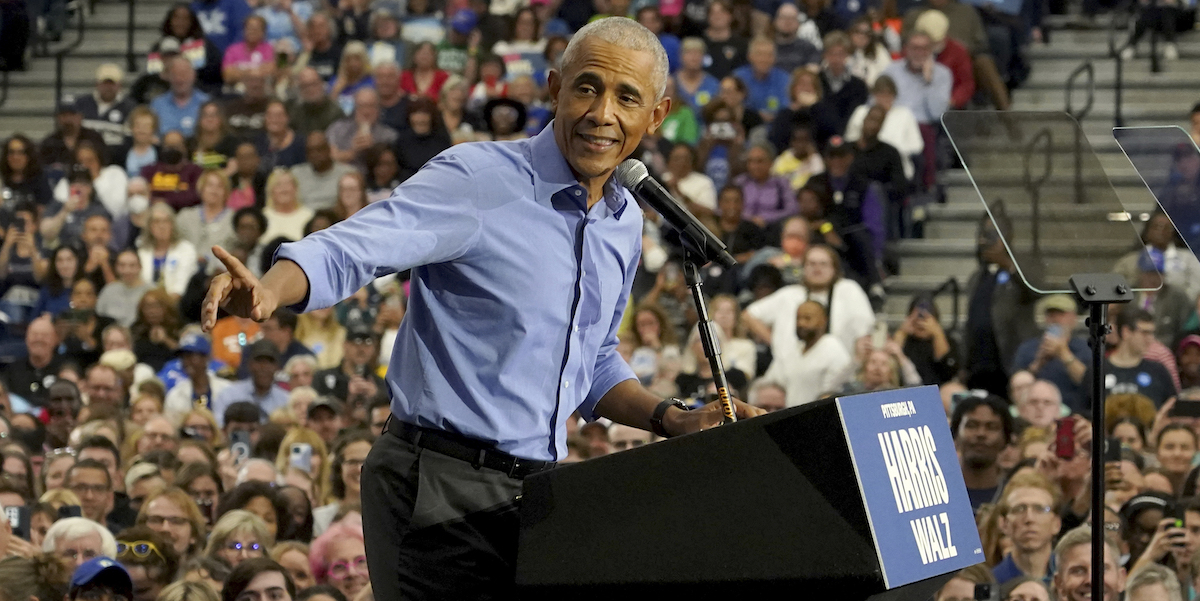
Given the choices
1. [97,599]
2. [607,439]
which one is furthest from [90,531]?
[607,439]

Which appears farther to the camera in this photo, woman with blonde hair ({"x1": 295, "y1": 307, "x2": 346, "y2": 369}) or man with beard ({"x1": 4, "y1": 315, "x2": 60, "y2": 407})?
woman with blonde hair ({"x1": 295, "y1": 307, "x2": 346, "y2": 369})

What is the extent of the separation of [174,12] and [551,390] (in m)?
12.2

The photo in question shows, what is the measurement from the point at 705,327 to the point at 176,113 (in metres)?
11.0

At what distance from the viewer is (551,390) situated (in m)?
2.94

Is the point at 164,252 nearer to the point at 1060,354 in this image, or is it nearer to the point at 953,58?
the point at 953,58

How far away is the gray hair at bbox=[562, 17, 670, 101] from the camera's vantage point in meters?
2.96

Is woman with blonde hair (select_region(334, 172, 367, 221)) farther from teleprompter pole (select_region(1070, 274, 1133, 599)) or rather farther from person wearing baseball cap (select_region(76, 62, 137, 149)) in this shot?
teleprompter pole (select_region(1070, 274, 1133, 599))

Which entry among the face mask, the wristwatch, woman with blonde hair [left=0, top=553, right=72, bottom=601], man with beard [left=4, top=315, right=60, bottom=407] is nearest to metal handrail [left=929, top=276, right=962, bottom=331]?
man with beard [left=4, top=315, right=60, bottom=407]

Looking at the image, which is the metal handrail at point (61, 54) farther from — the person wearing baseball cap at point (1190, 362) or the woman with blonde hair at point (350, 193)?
the person wearing baseball cap at point (1190, 362)

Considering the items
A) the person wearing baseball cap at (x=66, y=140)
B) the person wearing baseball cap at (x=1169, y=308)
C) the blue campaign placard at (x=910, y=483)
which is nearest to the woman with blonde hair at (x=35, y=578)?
the blue campaign placard at (x=910, y=483)

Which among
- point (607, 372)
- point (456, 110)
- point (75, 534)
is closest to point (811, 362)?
point (456, 110)

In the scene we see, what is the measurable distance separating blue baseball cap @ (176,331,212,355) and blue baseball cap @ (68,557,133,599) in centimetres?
483

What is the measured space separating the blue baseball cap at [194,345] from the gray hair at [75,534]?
389 centimetres

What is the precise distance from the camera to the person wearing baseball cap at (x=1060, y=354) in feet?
29.1
